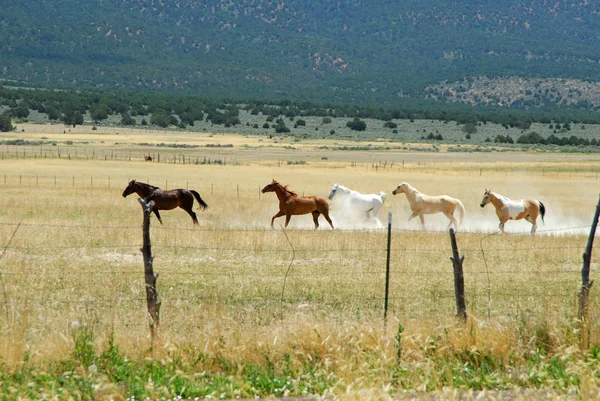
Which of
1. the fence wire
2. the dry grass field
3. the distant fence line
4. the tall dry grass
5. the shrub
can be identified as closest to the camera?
the dry grass field

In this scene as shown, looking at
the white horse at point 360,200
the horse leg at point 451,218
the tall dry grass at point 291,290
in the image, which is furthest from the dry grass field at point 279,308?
the horse leg at point 451,218

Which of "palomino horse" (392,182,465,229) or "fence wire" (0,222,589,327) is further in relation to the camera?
"palomino horse" (392,182,465,229)

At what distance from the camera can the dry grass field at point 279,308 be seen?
9234mm

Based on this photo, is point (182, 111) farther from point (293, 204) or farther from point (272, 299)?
point (272, 299)

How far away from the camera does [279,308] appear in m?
13.7

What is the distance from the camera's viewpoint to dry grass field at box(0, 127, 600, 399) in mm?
9234

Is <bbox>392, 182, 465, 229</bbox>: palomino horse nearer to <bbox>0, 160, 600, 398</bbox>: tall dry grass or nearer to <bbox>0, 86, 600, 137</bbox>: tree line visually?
<bbox>0, 160, 600, 398</bbox>: tall dry grass

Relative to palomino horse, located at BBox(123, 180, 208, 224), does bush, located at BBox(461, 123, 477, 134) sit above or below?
above

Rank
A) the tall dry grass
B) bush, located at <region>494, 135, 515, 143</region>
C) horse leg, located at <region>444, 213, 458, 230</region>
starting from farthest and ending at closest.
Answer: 1. bush, located at <region>494, 135, 515, 143</region>
2. horse leg, located at <region>444, 213, 458, 230</region>
3. the tall dry grass

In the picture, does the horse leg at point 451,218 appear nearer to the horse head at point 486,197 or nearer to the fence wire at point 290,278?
the horse head at point 486,197

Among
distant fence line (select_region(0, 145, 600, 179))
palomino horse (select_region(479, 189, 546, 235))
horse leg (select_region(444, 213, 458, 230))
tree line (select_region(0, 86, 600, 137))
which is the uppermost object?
tree line (select_region(0, 86, 600, 137))

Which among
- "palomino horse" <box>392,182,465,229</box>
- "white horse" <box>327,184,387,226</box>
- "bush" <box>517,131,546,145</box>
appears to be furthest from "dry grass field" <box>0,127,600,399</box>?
"bush" <box>517,131,546,145</box>

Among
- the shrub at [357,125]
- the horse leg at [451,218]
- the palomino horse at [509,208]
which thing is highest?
the shrub at [357,125]

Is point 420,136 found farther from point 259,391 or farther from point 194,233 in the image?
point 259,391
